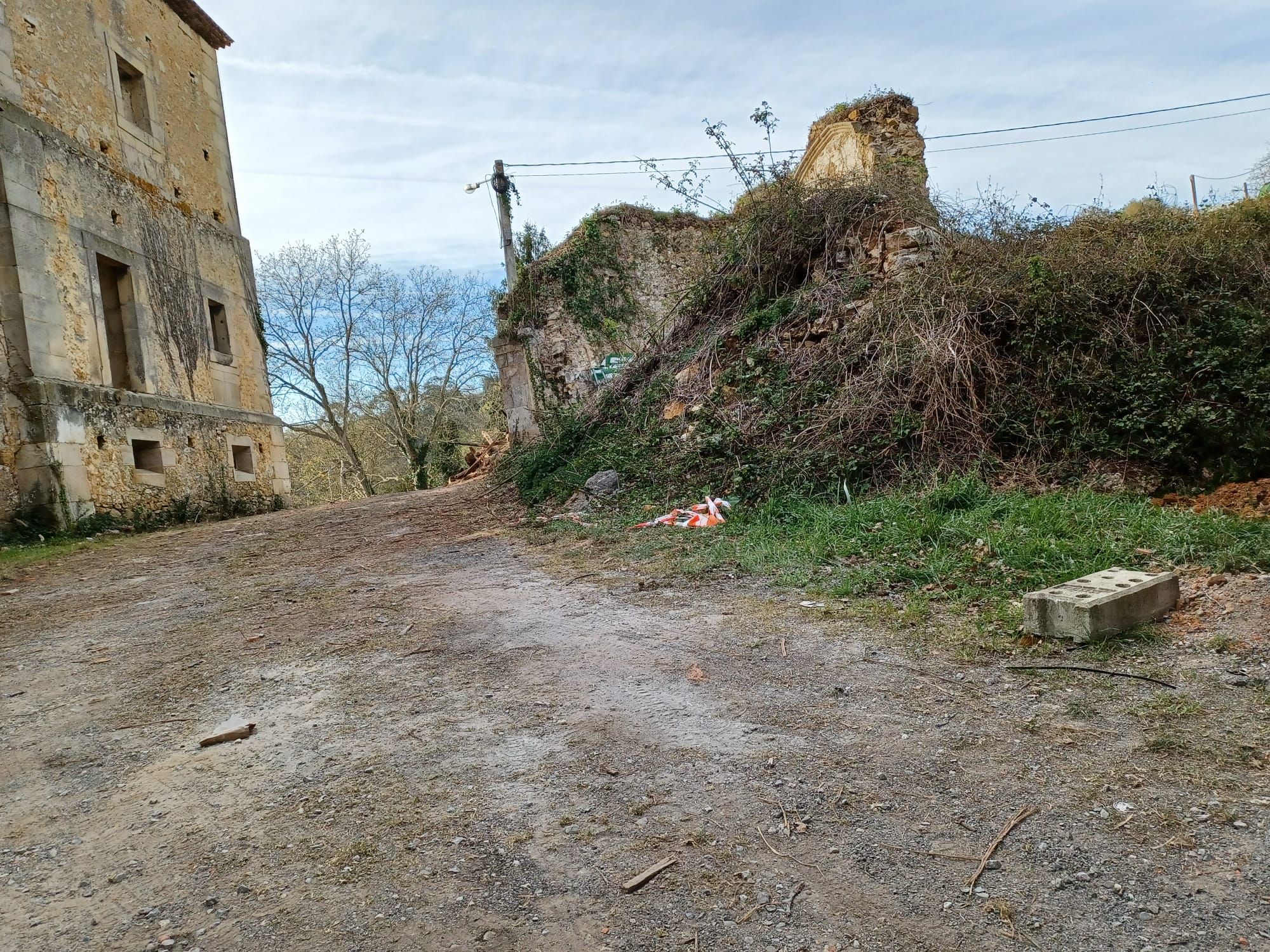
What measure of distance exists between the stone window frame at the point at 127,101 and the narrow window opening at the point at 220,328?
2.87m

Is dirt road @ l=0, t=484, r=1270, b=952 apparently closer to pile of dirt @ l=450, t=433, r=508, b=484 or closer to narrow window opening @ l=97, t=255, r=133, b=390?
narrow window opening @ l=97, t=255, r=133, b=390

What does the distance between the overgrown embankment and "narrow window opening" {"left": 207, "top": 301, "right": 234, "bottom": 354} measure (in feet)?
27.1

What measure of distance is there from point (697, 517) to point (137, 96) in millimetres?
13052

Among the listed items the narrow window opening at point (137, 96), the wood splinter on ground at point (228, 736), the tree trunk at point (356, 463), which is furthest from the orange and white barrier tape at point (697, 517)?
the tree trunk at point (356, 463)

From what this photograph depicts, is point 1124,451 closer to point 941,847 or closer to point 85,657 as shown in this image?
point 941,847

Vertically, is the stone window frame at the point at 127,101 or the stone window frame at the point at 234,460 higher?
the stone window frame at the point at 127,101

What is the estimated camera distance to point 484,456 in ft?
65.4

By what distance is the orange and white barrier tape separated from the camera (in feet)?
22.0

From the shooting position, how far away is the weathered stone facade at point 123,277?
962 centimetres

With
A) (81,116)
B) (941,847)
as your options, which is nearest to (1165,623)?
(941,847)

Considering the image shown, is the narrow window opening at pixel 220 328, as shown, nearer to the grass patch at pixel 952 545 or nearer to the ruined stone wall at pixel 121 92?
the ruined stone wall at pixel 121 92

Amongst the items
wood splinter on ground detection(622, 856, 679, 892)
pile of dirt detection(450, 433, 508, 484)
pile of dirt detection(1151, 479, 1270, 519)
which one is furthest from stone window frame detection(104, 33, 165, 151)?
pile of dirt detection(1151, 479, 1270, 519)

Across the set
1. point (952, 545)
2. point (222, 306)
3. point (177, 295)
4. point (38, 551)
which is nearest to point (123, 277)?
point (177, 295)

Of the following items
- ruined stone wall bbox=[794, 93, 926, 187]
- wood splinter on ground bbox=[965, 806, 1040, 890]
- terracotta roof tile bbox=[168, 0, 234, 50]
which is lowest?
wood splinter on ground bbox=[965, 806, 1040, 890]
